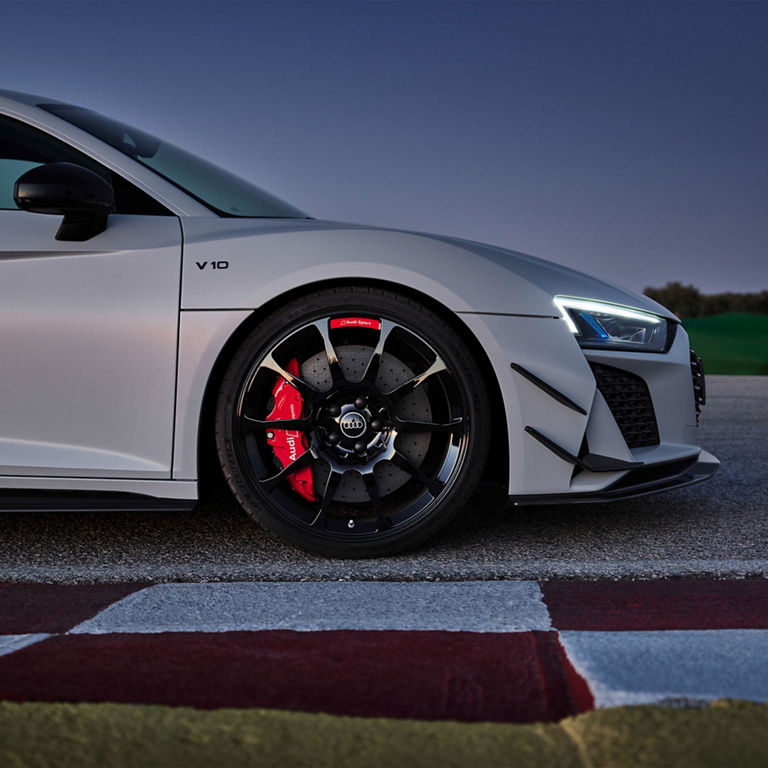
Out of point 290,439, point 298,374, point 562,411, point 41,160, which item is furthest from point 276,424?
point 41,160

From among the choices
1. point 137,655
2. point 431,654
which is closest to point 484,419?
point 431,654

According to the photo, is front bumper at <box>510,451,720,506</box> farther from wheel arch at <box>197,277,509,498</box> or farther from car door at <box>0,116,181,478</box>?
car door at <box>0,116,181,478</box>

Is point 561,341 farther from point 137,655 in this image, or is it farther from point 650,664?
point 137,655

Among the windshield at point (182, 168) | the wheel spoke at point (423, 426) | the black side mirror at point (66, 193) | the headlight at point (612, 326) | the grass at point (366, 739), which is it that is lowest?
the grass at point (366, 739)

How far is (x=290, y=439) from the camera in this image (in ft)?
9.58

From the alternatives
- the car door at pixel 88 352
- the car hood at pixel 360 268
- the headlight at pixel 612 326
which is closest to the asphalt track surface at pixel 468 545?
the car door at pixel 88 352

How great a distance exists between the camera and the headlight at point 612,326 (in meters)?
2.90

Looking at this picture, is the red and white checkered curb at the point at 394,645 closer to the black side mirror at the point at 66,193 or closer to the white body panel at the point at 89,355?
the white body panel at the point at 89,355

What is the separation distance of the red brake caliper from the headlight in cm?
99

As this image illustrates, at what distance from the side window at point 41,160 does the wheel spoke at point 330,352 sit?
717mm

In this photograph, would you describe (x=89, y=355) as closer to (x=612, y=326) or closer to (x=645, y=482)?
(x=612, y=326)

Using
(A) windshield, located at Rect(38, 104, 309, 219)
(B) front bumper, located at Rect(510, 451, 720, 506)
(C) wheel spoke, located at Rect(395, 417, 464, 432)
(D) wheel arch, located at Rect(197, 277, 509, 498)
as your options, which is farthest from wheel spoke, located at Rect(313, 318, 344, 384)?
(B) front bumper, located at Rect(510, 451, 720, 506)

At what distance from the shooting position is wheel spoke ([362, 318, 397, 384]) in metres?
2.88

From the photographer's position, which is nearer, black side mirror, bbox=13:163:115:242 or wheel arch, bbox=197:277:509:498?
black side mirror, bbox=13:163:115:242
